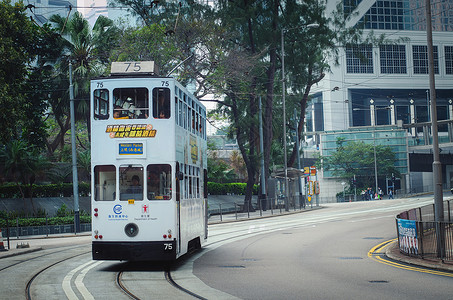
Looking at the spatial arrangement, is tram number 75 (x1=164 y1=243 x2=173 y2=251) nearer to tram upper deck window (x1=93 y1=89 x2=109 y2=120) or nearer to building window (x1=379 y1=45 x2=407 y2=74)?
tram upper deck window (x1=93 y1=89 x2=109 y2=120)

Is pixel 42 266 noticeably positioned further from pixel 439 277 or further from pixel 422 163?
pixel 422 163

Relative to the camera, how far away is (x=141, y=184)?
50.0ft

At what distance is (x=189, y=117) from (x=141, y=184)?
3309 millimetres

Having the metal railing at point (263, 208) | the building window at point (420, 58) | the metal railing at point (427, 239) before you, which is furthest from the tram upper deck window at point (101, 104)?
the building window at point (420, 58)

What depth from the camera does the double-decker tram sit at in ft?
49.6

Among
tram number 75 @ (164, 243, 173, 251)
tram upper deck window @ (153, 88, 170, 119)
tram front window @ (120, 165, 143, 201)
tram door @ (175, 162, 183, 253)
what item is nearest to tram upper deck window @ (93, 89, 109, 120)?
tram upper deck window @ (153, 88, 170, 119)

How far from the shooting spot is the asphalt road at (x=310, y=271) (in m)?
12.3

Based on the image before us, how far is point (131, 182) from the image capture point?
50.0 feet

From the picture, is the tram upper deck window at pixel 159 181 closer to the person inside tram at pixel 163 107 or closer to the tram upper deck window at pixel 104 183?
the tram upper deck window at pixel 104 183

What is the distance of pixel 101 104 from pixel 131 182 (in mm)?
2143

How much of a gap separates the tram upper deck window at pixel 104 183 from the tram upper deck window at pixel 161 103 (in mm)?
1806

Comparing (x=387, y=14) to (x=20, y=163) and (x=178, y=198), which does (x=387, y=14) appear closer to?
(x=20, y=163)

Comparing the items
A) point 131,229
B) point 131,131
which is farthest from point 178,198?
point 131,131

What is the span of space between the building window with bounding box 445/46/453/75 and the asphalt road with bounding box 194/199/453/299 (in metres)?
84.8
